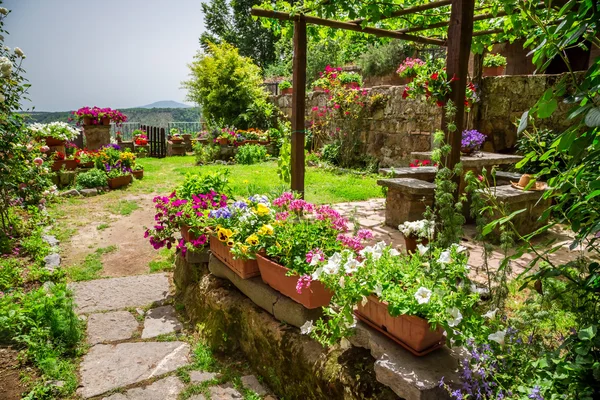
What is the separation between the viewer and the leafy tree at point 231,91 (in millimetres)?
11688

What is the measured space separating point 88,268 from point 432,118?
5694mm

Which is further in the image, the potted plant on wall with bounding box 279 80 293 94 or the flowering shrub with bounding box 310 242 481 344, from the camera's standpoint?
the potted plant on wall with bounding box 279 80 293 94

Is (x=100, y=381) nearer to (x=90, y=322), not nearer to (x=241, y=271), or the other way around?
(x=90, y=322)

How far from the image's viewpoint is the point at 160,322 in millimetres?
2959

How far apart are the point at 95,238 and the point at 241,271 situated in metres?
2.98

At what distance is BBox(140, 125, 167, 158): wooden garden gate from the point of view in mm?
12039

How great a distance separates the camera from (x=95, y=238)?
4648 mm

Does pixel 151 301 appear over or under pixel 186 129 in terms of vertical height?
under

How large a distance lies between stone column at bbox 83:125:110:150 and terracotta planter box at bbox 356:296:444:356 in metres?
9.46

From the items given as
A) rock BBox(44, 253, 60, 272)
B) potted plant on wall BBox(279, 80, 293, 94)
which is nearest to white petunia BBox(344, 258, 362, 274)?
rock BBox(44, 253, 60, 272)

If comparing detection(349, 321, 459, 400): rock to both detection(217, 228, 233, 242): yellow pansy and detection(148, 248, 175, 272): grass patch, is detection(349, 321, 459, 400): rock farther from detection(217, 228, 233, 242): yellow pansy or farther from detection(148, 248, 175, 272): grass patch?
detection(148, 248, 175, 272): grass patch

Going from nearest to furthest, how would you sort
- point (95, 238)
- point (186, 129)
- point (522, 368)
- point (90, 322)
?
point (522, 368)
point (90, 322)
point (95, 238)
point (186, 129)

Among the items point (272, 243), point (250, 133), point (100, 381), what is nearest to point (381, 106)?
point (250, 133)

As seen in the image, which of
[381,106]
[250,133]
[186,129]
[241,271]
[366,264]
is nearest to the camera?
[366,264]
